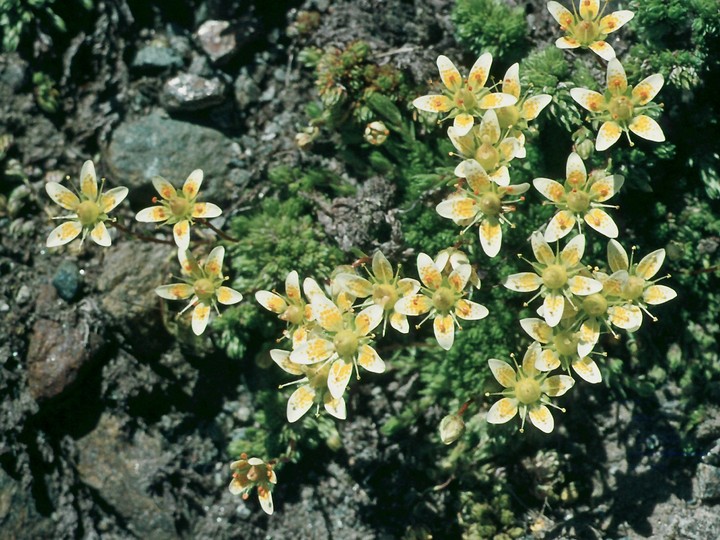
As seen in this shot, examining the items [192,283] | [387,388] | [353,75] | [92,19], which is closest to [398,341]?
[387,388]

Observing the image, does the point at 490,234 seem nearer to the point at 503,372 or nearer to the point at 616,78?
the point at 503,372

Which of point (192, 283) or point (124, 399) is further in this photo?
point (124, 399)

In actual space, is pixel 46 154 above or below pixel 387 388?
above

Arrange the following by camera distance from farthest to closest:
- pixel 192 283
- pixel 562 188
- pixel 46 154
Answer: pixel 46 154
pixel 192 283
pixel 562 188

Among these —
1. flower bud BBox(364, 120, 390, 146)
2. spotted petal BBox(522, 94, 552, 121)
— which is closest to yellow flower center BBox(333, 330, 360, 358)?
flower bud BBox(364, 120, 390, 146)

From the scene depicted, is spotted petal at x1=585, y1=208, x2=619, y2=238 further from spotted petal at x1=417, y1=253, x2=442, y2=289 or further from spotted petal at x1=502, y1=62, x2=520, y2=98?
spotted petal at x1=417, y1=253, x2=442, y2=289

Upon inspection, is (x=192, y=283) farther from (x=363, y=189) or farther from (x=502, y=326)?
(x=502, y=326)

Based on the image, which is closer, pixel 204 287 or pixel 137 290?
pixel 204 287

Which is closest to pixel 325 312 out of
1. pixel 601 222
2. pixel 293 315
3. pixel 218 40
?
pixel 293 315

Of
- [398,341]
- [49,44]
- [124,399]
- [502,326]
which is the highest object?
[49,44]
